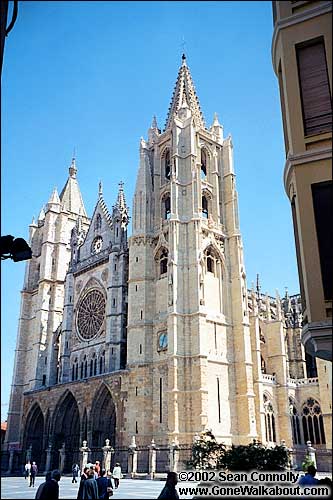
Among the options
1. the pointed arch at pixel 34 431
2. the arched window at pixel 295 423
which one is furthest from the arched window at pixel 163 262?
the pointed arch at pixel 34 431

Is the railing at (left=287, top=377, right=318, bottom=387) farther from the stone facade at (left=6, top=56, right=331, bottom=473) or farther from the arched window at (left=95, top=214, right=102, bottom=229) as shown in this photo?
the arched window at (left=95, top=214, right=102, bottom=229)

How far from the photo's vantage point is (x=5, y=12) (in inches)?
280

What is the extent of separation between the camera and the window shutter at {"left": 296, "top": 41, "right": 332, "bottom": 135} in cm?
923

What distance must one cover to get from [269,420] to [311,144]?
29572 mm

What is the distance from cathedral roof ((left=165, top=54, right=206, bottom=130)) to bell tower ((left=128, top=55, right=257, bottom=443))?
0.27 metres

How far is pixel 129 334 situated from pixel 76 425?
31.3 feet

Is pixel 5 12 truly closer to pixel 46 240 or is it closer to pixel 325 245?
pixel 325 245

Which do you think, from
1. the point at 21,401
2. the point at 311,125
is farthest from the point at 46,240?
the point at 311,125

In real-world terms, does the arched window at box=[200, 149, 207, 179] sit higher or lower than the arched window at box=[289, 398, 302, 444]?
higher

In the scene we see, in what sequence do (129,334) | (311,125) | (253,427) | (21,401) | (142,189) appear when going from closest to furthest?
1. (311,125)
2. (253,427)
3. (129,334)
4. (142,189)
5. (21,401)

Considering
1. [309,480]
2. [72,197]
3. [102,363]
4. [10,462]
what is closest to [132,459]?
[102,363]

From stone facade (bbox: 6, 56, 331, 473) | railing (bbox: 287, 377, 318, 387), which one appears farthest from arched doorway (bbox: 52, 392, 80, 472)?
railing (bbox: 287, 377, 318, 387)

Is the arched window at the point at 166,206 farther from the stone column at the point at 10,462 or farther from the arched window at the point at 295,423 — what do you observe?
the stone column at the point at 10,462

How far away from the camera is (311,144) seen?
30.7 ft
